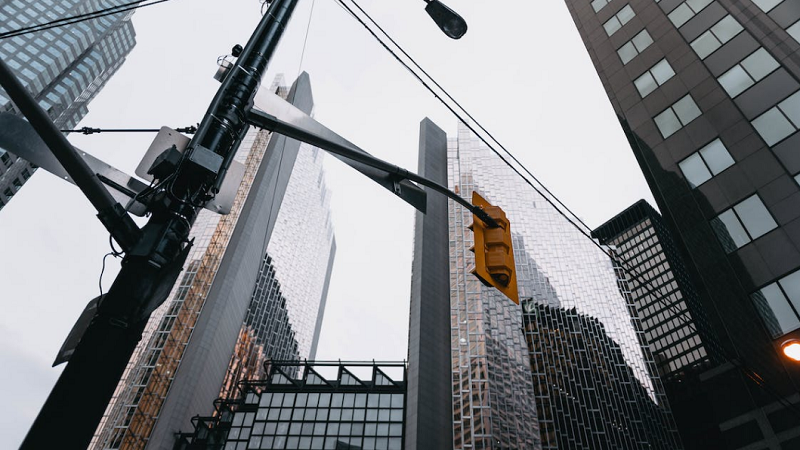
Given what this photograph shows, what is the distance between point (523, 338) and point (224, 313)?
1902 inches

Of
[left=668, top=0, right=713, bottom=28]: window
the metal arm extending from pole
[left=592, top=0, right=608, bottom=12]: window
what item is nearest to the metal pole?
the metal arm extending from pole

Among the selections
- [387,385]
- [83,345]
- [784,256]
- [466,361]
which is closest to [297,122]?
[83,345]

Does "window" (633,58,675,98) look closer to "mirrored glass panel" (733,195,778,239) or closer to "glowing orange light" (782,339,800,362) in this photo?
"mirrored glass panel" (733,195,778,239)

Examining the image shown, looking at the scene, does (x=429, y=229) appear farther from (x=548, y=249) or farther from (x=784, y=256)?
(x=784, y=256)

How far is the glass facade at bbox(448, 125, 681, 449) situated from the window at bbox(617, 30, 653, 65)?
47.2 meters

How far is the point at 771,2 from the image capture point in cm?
2323

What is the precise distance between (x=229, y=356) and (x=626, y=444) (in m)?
68.9

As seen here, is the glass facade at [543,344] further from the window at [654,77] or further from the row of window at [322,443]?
the window at [654,77]

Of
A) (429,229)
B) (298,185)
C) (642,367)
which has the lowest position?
(642,367)

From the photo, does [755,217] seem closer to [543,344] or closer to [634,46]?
[634,46]

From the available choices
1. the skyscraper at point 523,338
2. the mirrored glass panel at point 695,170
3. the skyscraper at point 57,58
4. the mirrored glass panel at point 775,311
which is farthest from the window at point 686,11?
the skyscraper at point 57,58

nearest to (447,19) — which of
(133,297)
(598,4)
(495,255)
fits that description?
(495,255)

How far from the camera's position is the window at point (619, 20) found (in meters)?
30.6

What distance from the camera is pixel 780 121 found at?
68.2ft
